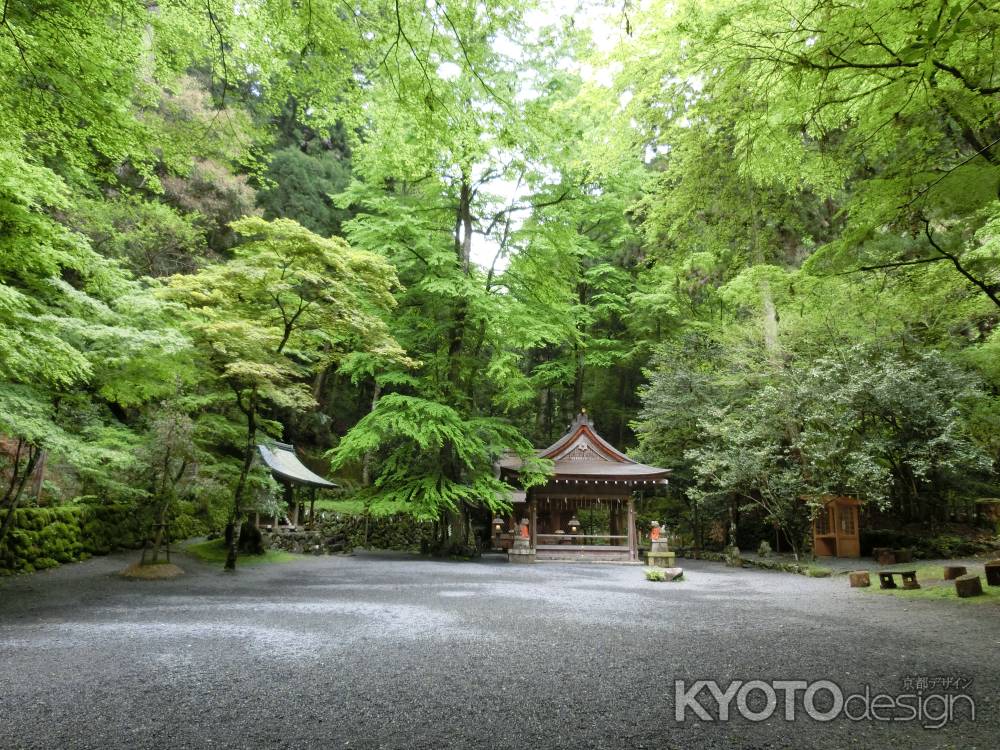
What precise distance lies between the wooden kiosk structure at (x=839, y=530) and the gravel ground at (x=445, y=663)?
→ 607 cm

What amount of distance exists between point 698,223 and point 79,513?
509 inches

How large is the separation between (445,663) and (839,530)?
12.9 meters

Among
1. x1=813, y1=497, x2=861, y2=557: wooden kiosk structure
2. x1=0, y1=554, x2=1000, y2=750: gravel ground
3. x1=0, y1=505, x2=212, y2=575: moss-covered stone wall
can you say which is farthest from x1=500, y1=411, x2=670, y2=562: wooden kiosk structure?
x1=0, y1=505, x2=212, y2=575: moss-covered stone wall

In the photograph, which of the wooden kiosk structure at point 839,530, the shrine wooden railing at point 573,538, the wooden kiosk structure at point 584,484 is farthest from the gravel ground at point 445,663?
the shrine wooden railing at point 573,538

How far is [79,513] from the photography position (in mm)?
10398

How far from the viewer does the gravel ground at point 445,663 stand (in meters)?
2.81

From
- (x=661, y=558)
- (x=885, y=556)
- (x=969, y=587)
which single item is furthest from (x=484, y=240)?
(x=969, y=587)

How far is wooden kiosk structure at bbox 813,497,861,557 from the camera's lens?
13.1 metres

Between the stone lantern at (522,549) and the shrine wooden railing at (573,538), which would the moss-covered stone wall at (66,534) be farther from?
the shrine wooden railing at (573,538)

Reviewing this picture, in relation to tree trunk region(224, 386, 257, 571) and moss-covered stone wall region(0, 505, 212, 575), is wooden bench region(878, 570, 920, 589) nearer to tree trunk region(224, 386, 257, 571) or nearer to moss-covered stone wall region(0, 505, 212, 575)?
tree trunk region(224, 386, 257, 571)

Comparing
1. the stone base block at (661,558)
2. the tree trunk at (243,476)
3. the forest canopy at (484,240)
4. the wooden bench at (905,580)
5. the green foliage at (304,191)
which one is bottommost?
the stone base block at (661,558)

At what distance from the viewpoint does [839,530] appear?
13375 mm

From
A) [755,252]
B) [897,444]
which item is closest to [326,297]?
[755,252]

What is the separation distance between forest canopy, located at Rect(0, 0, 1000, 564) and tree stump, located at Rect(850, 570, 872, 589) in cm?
249
